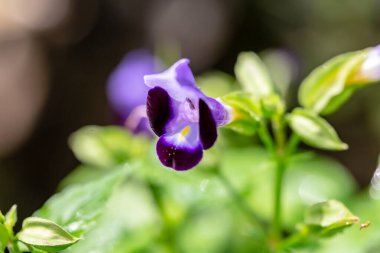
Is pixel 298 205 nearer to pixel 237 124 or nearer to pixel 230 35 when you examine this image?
pixel 237 124

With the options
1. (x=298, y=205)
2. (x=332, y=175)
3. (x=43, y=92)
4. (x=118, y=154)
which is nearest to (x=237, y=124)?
(x=118, y=154)

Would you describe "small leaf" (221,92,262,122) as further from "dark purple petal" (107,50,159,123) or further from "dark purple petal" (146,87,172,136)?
"dark purple petal" (107,50,159,123)

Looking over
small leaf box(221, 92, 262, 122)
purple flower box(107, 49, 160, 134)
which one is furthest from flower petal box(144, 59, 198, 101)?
purple flower box(107, 49, 160, 134)

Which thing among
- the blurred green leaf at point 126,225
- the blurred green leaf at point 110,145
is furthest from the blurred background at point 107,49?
the blurred green leaf at point 110,145

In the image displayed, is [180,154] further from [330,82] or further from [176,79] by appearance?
[330,82]

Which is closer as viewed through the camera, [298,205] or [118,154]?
[118,154]

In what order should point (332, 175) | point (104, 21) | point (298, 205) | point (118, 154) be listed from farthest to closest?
1. point (104, 21)
2. point (332, 175)
3. point (298, 205)
4. point (118, 154)

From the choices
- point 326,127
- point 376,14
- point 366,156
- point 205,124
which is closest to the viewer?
point 205,124

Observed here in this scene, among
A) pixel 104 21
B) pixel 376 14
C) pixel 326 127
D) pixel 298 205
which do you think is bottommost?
pixel 298 205
